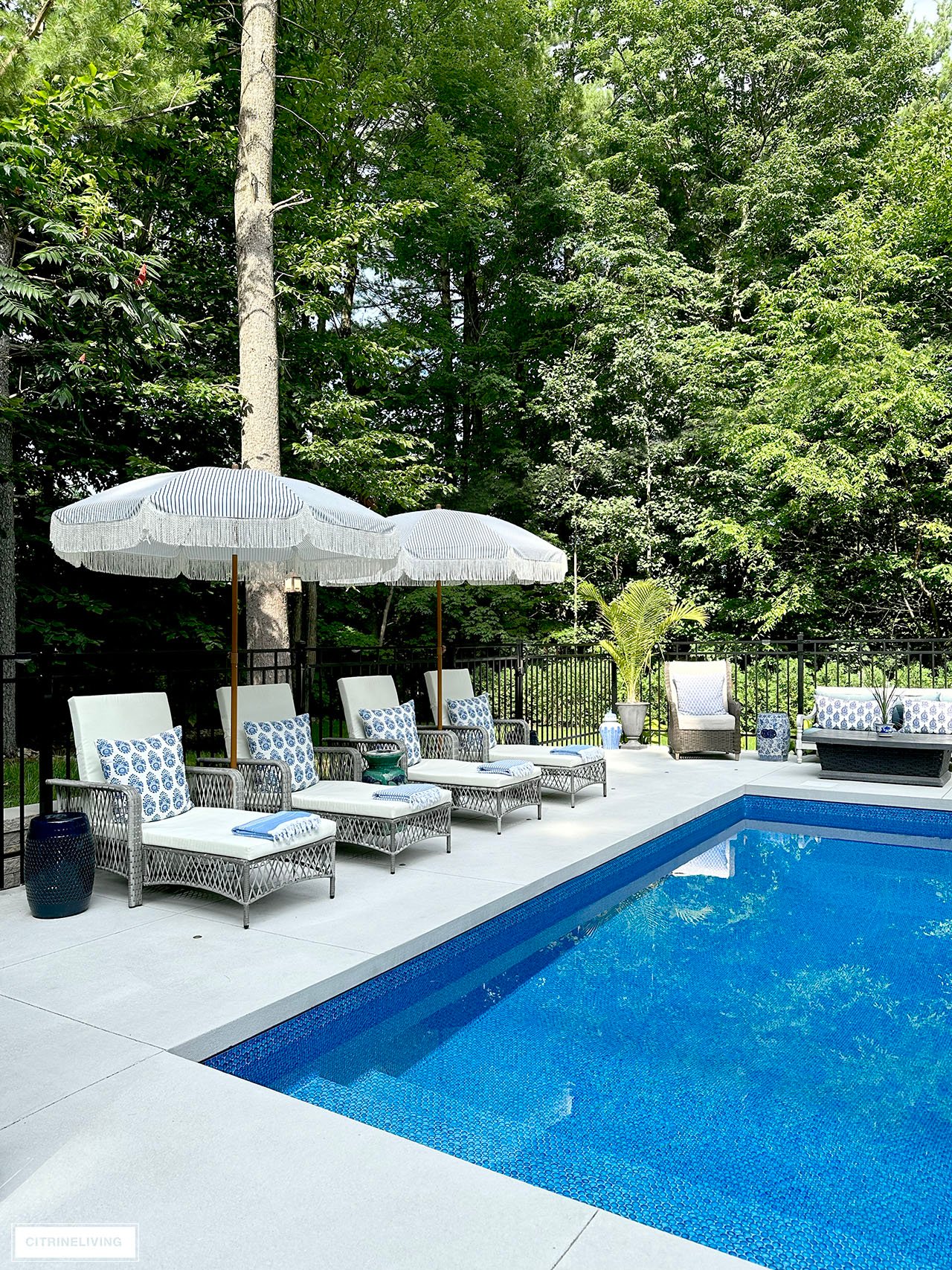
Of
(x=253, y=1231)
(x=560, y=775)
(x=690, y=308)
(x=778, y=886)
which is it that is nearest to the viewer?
(x=253, y=1231)

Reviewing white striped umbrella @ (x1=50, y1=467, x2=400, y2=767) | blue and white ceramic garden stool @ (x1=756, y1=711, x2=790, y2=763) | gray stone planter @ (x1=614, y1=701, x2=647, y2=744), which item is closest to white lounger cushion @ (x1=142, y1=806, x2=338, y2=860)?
white striped umbrella @ (x1=50, y1=467, x2=400, y2=767)

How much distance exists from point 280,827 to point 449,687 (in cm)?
369

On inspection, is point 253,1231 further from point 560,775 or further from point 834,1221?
point 560,775

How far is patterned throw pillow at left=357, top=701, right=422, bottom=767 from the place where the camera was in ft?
22.1

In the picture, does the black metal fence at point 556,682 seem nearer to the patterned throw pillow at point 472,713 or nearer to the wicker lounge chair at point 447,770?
the patterned throw pillow at point 472,713

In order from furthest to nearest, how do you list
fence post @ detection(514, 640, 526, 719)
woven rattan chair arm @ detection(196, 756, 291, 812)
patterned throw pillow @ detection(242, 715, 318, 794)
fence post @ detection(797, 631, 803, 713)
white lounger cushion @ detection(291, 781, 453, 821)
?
1. fence post @ detection(797, 631, 803, 713)
2. fence post @ detection(514, 640, 526, 719)
3. patterned throw pillow @ detection(242, 715, 318, 794)
4. woven rattan chair arm @ detection(196, 756, 291, 812)
5. white lounger cushion @ detection(291, 781, 453, 821)

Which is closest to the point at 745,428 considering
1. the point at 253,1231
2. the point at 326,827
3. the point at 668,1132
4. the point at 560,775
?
the point at 560,775

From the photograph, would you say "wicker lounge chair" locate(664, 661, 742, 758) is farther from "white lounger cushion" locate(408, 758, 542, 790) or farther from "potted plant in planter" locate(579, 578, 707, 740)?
"white lounger cushion" locate(408, 758, 542, 790)

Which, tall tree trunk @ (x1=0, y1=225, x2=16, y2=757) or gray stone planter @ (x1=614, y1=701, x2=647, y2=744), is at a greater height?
tall tree trunk @ (x1=0, y1=225, x2=16, y2=757)

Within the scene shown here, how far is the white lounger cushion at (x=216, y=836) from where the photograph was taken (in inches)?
170

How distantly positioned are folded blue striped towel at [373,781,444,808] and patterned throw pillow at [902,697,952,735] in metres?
5.27

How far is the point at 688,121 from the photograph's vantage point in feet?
53.4

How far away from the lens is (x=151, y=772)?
4949 mm

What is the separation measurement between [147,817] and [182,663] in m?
9.52
